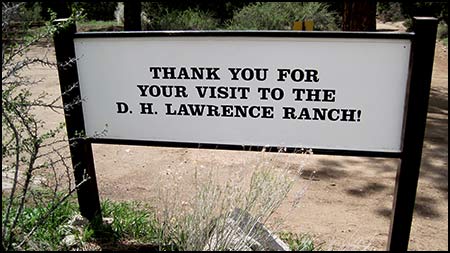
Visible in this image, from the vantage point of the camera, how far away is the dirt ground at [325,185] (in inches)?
147

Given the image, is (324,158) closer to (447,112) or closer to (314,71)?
(314,71)

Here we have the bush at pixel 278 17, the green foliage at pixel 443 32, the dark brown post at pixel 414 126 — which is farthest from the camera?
the green foliage at pixel 443 32

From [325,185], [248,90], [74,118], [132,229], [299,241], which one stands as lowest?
[325,185]

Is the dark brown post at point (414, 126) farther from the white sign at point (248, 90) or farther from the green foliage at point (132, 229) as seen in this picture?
the green foliage at point (132, 229)

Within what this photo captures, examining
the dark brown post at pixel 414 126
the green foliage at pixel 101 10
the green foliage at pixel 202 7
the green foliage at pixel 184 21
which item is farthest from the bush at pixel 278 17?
the dark brown post at pixel 414 126

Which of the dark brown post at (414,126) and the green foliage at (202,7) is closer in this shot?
the dark brown post at (414,126)

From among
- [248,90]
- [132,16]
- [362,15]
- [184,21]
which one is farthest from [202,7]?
[248,90]

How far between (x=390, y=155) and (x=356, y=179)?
2.15 meters

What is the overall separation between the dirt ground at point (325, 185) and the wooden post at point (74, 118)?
49 centimetres

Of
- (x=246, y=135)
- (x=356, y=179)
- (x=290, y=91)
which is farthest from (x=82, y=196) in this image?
(x=356, y=179)

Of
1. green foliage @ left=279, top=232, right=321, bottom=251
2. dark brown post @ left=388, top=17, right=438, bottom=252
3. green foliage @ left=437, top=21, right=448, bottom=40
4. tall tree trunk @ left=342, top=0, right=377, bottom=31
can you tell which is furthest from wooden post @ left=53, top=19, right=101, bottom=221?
green foliage @ left=437, top=21, right=448, bottom=40

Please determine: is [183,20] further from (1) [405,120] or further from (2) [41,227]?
(1) [405,120]

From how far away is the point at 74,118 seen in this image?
10.3 feet

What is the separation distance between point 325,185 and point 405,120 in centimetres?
208
